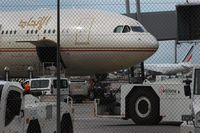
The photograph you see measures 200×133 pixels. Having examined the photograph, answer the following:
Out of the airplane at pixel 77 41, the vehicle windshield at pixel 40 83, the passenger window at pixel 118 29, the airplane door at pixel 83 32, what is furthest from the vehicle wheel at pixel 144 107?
the airplane door at pixel 83 32

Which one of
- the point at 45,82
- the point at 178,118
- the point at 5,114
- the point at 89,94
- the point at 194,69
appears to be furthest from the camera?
the point at 89,94

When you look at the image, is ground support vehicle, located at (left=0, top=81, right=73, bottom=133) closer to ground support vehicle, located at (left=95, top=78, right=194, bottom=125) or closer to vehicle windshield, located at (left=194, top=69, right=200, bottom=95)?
vehicle windshield, located at (left=194, top=69, right=200, bottom=95)

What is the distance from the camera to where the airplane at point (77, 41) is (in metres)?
27.0

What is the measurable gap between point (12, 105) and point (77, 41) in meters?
19.5

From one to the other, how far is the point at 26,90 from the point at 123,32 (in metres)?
18.1

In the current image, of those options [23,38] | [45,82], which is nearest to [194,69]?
[45,82]

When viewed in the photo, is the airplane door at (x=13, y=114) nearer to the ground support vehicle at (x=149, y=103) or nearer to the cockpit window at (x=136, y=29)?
the ground support vehicle at (x=149, y=103)

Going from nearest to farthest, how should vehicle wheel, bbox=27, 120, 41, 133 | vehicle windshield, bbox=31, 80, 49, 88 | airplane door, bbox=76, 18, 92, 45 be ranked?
vehicle wheel, bbox=27, 120, 41, 133
vehicle windshield, bbox=31, 80, 49, 88
airplane door, bbox=76, 18, 92, 45

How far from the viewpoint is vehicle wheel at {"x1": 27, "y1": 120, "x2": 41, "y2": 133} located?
910cm

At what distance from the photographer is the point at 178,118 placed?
15.9 m

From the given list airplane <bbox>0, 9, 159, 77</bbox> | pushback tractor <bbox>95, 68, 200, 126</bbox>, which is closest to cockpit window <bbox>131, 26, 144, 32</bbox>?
airplane <bbox>0, 9, 159, 77</bbox>

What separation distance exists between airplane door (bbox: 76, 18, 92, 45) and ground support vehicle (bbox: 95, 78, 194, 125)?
34.1 ft

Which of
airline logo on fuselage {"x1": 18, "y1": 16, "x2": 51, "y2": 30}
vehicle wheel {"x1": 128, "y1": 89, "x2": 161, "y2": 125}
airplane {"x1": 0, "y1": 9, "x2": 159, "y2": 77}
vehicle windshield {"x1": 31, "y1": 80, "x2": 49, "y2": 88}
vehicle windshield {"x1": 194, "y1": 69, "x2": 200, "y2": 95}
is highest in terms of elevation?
airline logo on fuselage {"x1": 18, "y1": 16, "x2": 51, "y2": 30}

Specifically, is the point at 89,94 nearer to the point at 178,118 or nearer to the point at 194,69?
the point at 178,118
